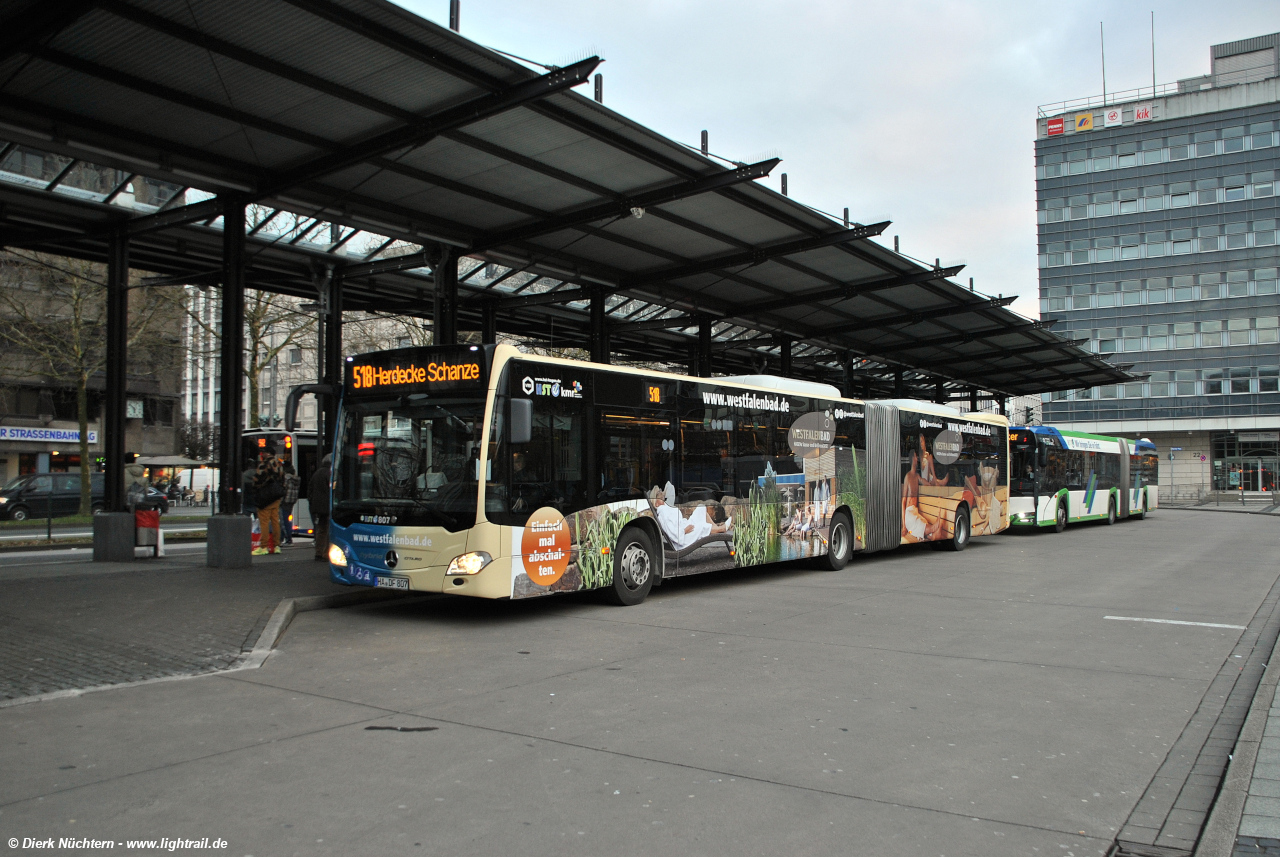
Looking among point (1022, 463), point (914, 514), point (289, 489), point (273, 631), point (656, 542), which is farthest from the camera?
point (1022, 463)

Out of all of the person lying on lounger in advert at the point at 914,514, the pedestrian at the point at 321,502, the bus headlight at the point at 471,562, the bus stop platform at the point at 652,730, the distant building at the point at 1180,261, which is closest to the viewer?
the bus stop platform at the point at 652,730

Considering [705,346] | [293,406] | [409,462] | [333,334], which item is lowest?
[409,462]

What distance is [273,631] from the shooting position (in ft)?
30.7

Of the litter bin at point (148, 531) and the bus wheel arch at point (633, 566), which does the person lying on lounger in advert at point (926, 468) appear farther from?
the litter bin at point (148, 531)

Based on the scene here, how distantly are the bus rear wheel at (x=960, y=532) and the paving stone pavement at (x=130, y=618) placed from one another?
13.6m

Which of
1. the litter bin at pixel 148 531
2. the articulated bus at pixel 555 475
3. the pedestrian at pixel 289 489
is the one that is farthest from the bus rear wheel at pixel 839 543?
the litter bin at pixel 148 531

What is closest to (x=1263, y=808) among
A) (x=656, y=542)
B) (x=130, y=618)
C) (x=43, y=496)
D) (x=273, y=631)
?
(x=273, y=631)

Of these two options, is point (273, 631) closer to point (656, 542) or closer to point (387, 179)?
point (656, 542)

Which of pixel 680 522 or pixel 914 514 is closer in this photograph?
pixel 680 522

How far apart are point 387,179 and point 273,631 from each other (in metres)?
8.19

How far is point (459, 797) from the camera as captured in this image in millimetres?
4773

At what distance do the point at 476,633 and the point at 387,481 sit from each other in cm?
207

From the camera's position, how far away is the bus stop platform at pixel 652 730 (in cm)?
443

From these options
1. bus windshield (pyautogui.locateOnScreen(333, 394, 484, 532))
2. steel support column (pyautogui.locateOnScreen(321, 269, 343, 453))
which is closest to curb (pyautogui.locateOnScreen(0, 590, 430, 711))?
bus windshield (pyautogui.locateOnScreen(333, 394, 484, 532))
